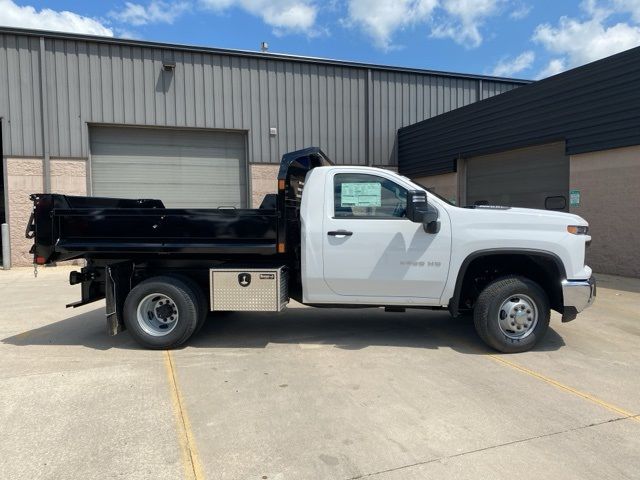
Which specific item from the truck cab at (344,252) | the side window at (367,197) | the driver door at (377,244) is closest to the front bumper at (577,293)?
the truck cab at (344,252)

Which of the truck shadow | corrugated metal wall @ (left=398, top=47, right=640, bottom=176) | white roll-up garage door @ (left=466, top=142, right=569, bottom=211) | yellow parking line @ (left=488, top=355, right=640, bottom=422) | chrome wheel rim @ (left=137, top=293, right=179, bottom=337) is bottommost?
yellow parking line @ (left=488, top=355, right=640, bottom=422)

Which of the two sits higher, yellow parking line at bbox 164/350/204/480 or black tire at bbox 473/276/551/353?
black tire at bbox 473/276/551/353

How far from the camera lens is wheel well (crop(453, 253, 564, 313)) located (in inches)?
205

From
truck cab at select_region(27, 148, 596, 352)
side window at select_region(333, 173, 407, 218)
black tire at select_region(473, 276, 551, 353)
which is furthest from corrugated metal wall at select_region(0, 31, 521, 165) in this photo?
black tire at select_region(473, 276, 551, 353)

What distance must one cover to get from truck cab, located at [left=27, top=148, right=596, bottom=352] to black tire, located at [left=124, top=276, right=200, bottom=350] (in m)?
0.02

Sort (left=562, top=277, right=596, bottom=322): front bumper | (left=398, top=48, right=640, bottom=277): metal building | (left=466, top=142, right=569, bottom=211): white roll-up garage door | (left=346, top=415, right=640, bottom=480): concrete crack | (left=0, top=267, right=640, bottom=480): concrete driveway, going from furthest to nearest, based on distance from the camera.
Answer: (left=466, top=142, right=569, bottom=211): white roll-up garage door, (left=398, top=48, right=640, bottom=277): metal building, (left=562, top=277, right=596, bottom=322): front bumper, (left=0, top=267, right=640, bottom=480): concrete driveway, (left=346, top=415, right=640, bottom=480): concrete crack

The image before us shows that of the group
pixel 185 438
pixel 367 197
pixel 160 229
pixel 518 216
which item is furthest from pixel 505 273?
pixel 160 229

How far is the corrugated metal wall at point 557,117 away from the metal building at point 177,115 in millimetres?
2877

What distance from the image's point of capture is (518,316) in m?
5.15

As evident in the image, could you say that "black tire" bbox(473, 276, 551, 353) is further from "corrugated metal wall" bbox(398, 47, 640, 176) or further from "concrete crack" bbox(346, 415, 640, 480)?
"corrugated metal wall" bbox(398, 47, 640, 176)

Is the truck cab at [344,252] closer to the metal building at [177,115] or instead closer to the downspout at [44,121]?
the downspout at [44,121]

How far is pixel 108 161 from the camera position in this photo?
1475 cm

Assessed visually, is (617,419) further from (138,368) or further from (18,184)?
(18,184)

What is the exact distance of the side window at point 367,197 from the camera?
5.24 meters
